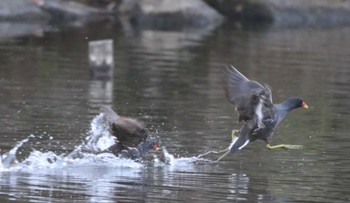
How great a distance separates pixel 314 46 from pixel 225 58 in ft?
18.4

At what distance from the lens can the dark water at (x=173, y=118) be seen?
9.91m

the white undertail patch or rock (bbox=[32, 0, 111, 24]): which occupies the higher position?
rock (bbox=[32, 0, 111, 24])

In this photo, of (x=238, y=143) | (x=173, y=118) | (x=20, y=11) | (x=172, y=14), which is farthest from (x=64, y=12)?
(x=238, y=143)

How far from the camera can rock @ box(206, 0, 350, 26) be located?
38.0m

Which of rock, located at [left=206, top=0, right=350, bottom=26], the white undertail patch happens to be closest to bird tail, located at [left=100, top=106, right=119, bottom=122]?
the white undertail patch

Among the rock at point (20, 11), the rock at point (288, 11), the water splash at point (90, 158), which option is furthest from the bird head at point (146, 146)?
the rock at point (288, 11)

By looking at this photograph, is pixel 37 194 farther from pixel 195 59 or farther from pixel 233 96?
pixel 195 59

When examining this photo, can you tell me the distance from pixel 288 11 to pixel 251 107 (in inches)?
1090

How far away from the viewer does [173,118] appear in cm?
1471

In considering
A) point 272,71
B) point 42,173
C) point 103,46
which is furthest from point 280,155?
point 272,71

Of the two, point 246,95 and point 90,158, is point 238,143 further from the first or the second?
point 90,158

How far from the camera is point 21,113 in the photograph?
14.4m

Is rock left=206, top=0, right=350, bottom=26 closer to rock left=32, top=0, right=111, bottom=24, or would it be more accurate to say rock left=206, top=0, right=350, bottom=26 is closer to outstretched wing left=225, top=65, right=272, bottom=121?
rock left=32, top=0, right=111, bottom=24

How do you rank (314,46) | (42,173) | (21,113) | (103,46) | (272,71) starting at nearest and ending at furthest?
(42,173)
(21,113)
(103,46)
(272,71)
(314,46)
